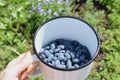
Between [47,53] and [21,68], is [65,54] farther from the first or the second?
[21,68]

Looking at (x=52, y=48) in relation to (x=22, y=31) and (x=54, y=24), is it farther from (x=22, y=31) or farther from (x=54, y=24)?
(x=22, y=31)

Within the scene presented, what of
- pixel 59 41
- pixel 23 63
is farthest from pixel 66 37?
pixel 23 63

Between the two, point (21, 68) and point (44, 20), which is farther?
point (44, 20)

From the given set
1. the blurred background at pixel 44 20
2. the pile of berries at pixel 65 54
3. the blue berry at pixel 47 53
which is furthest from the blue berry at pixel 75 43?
the blurred background at pixel 44 20

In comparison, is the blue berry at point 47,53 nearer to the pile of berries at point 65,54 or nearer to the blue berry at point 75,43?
Result: the pile of berries at point 65,54

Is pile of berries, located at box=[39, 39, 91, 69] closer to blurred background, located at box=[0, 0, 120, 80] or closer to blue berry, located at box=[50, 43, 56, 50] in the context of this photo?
blue berry, located at box=[50, 43, 56, 50]
